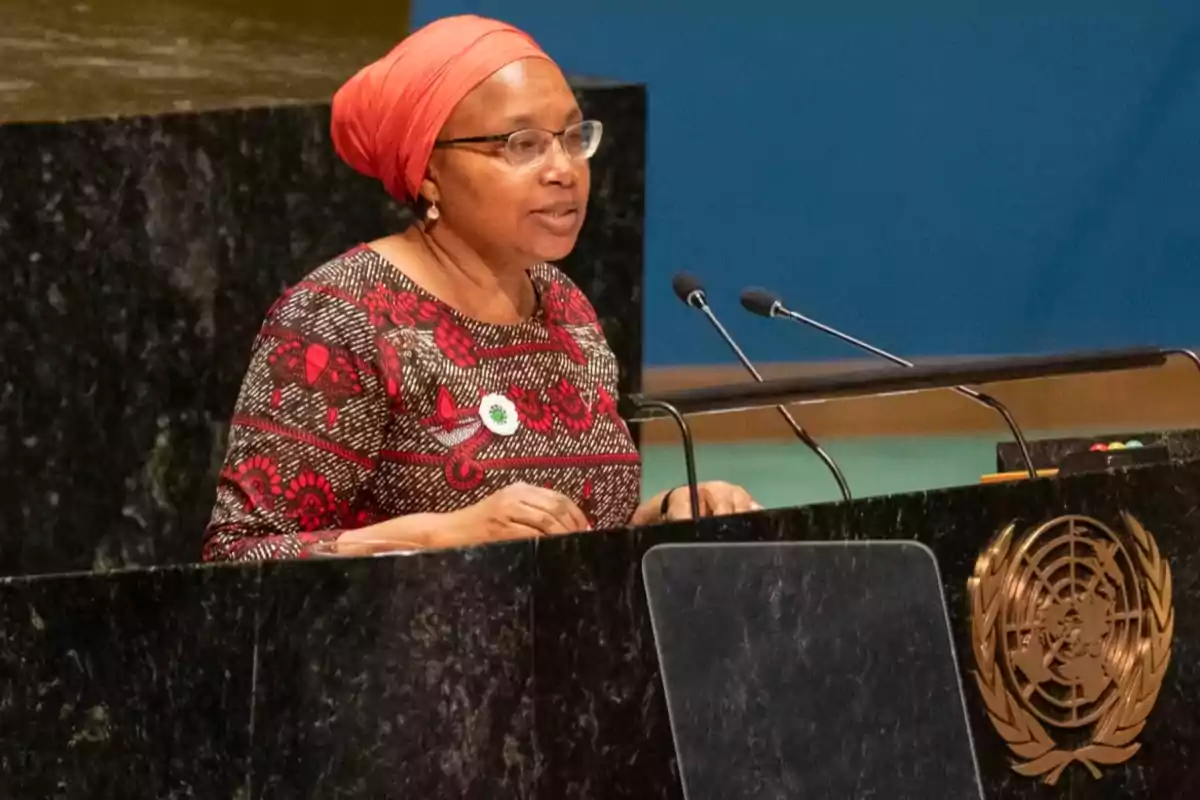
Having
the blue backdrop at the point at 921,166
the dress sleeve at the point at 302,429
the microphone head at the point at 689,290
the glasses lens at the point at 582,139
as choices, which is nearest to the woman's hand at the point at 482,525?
the dress sleeve at the point at 302,429

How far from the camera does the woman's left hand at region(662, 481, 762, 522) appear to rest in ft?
7.34

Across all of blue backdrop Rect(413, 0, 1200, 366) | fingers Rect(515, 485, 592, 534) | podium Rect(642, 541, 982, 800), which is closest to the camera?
podium Rect(642, 541, 982, 800)

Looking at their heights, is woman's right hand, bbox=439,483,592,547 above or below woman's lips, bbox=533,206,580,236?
below

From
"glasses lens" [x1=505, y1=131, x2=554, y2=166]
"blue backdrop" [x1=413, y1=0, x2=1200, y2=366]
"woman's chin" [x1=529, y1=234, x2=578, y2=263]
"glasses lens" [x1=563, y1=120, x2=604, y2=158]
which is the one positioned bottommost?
"woman's chin" [x1=529, y1=234, x2=578, y2=263]

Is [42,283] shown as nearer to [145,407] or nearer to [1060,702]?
[145,407]

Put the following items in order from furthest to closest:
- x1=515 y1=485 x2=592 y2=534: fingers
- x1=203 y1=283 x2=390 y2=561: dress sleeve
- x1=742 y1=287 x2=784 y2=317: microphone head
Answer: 1. x1=742 y1=287 x2=784 y2=317: microphone head
2. x1=203 y1=283 x2=390 y2=561: dress sleeve
3. x1=515 y1=485 x2=592 y2=534: fingers

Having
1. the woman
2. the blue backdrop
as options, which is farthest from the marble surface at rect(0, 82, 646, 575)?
the blue backdrop

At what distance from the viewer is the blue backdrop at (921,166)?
5.74 meters

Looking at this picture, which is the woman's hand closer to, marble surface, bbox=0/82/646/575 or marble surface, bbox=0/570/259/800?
marble surface, bbox=0/570/259/800

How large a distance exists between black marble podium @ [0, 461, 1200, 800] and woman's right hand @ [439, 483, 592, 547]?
16 cm

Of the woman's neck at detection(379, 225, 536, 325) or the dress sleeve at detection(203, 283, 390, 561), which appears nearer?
the dress sleeve at detection(203, 283, 390, 561)

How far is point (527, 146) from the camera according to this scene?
2357 millimetres

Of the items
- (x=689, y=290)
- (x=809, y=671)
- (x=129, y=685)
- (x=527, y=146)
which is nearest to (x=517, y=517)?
(x=809, y=671)

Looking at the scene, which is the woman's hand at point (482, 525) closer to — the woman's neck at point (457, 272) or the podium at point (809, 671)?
the podium at point (809, 671)
